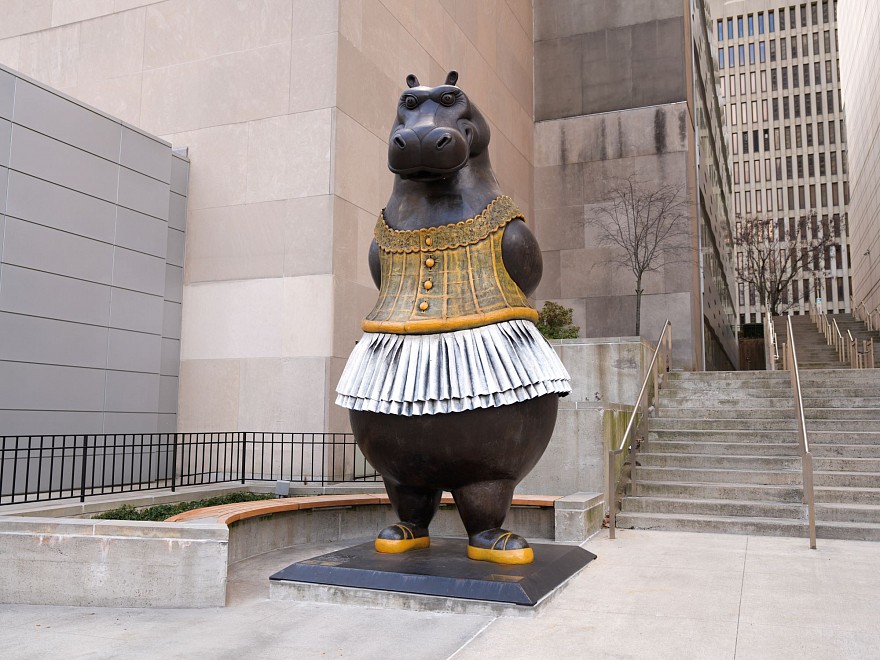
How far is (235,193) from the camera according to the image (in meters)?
12.5

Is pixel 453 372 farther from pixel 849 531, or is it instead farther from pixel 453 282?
pixel 849 531

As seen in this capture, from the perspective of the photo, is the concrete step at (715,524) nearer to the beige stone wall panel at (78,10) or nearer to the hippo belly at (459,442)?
the hippo belly at (459,442)

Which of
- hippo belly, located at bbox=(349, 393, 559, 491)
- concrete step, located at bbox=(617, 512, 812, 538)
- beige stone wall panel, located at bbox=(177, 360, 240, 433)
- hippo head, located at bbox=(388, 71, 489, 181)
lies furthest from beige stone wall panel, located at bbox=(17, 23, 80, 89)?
concrete step, located at bbox=(617, 512, 812, 538)

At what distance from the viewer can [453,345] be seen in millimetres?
5191

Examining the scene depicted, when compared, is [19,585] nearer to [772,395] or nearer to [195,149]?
[195,149]

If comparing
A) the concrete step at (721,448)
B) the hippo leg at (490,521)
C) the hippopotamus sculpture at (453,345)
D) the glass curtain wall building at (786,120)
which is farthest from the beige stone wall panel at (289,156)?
the glass curtain wall building at (786,120)

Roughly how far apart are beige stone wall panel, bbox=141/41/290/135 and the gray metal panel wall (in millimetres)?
972

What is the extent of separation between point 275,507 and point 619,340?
6739 mm

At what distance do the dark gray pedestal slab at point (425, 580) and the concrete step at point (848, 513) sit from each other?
4067mm

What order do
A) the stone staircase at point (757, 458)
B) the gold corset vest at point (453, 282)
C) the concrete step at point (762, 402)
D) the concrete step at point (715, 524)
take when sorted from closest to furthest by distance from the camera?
the gold corset vest at point (453, 282) → the concrete step at point (715, 524) → the stone staircase at point (757, 458) → the concrete step at point (762, 402)

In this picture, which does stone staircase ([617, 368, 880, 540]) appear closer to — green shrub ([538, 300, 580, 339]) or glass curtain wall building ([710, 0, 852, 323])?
green shrub ([538, 300, 580, 339])

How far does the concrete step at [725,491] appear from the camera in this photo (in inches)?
348

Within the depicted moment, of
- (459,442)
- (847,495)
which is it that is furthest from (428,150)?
(847,495)

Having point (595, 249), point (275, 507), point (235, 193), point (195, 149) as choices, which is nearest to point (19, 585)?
point (275, 507)
